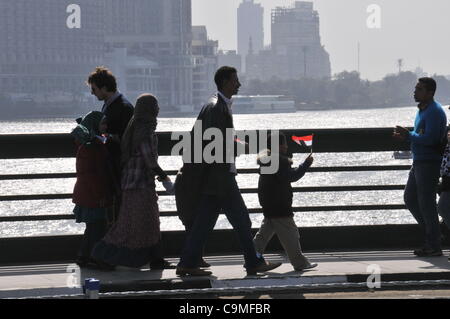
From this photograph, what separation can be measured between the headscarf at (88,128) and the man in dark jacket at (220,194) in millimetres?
1105

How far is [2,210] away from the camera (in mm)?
76375

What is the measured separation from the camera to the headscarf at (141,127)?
9.70m

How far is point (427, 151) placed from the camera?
1067 centimetres

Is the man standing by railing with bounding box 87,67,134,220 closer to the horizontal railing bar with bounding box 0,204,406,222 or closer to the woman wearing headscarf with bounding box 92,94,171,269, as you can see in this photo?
the woman wearing headscarf with bounding box 92,94,171,269

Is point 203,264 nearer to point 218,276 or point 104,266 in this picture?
point 218,276

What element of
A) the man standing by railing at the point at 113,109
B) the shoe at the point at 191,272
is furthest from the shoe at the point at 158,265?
the man standing by railing at the point at 113,109

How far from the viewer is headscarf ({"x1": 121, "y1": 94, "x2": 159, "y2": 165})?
9703 mm

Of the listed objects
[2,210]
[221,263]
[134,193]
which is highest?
[134,193]

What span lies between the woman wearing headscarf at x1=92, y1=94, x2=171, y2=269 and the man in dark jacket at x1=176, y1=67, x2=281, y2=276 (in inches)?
17.1

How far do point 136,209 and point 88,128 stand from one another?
84 cm

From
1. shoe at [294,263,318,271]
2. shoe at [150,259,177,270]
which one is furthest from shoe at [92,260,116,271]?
shoe at [294,263,318,271]

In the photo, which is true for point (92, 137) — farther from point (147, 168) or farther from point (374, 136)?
point (374, 136)
